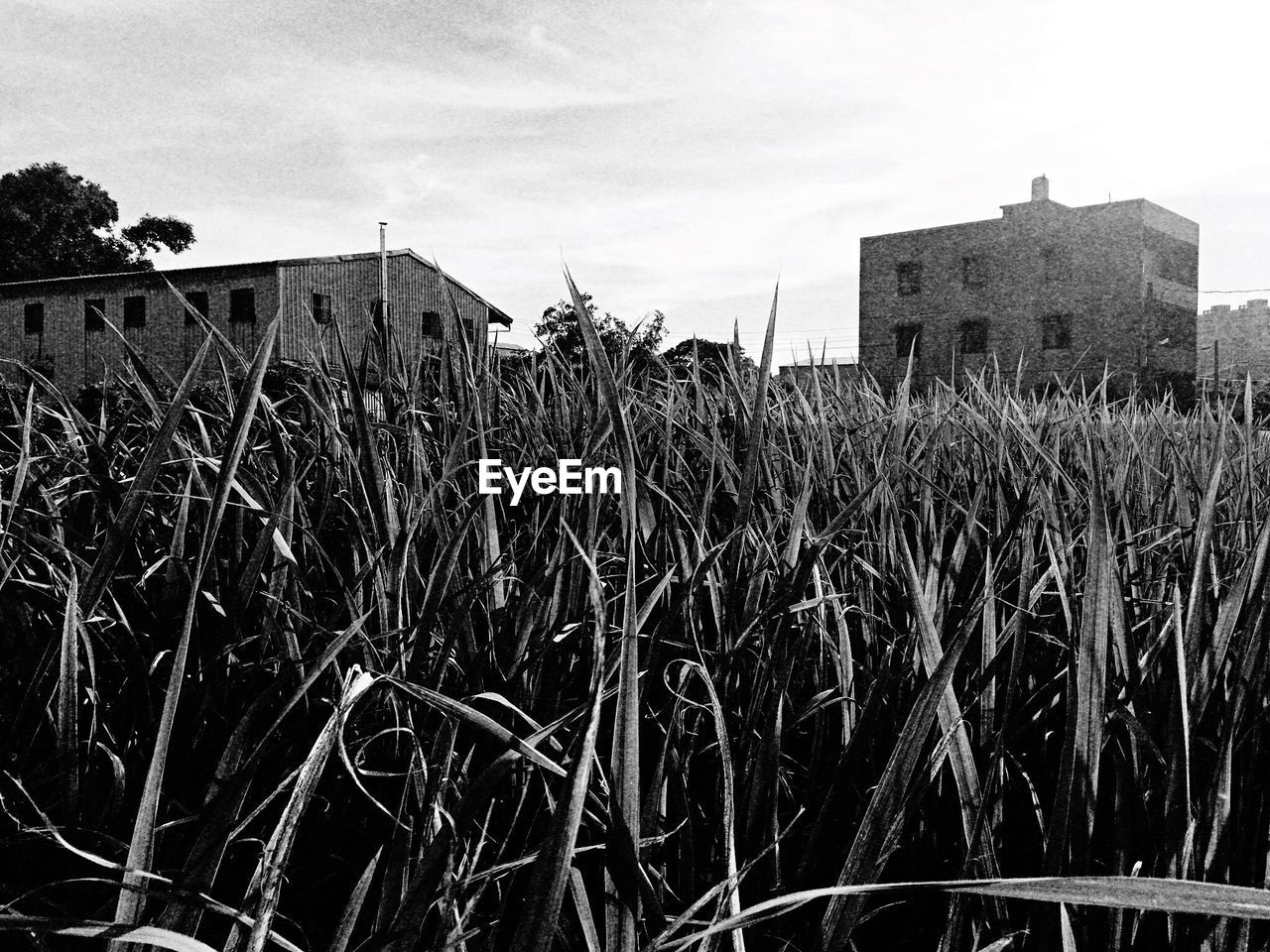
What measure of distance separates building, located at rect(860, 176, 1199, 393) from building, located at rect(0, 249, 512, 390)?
55.2 feet

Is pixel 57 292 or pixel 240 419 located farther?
pixel 57 292

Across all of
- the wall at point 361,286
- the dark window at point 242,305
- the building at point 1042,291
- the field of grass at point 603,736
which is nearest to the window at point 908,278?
the building at point 1042,291

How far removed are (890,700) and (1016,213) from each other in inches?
1598

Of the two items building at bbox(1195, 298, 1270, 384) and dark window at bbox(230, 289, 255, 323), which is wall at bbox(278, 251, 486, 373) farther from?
building at bbox(1195, 298, 1270, 384)

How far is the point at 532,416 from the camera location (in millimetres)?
1792

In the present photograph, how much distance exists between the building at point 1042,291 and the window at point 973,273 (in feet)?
0.13

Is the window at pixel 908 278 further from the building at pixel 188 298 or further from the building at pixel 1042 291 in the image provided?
the building at pixel 188 298

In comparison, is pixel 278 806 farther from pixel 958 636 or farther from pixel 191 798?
pixel 958 636

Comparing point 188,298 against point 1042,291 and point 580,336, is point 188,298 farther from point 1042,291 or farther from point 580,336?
point 580,336

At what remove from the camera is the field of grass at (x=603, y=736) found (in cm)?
55

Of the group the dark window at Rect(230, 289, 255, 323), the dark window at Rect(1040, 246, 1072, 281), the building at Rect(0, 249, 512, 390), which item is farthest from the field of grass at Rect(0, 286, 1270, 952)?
the dark window at Rect(1040, 246, 1072, 281)

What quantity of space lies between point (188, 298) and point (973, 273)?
2947 cm

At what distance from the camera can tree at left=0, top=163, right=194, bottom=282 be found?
4938 cm

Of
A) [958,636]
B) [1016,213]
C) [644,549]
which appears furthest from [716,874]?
[1016,213]
